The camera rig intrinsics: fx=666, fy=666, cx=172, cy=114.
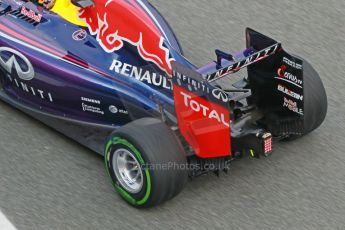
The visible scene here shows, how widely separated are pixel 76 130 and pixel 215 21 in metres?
2.86

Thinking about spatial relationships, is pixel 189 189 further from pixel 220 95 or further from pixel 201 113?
pixel 220 95

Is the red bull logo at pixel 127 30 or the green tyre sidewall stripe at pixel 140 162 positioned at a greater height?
the red bull logo at pixel 127 30

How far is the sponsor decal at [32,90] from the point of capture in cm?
554

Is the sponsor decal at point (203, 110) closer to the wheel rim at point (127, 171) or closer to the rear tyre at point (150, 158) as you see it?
the rear tyre at point (150, 158)

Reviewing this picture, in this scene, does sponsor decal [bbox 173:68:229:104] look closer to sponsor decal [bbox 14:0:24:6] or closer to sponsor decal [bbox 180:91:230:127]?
sponsor decal [bbox 180:91:230:127]

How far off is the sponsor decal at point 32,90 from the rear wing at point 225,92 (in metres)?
1.34

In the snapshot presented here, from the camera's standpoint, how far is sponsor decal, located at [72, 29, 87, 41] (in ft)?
18.2

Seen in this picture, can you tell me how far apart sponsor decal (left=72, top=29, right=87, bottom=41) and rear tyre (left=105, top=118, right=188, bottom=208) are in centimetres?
114

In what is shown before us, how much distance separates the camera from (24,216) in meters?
4.82

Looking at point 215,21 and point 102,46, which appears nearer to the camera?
point 102,46

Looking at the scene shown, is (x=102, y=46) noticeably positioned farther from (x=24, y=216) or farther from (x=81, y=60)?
(x=24, y=216)

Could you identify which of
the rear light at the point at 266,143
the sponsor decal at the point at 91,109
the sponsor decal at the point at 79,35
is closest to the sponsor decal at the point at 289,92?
the rear light at the point at 266,143

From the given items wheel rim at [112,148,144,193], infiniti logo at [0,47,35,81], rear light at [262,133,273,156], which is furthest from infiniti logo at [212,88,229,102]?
infiniti logo at [0,47,35,81]

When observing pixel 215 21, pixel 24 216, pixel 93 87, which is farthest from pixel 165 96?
pixel 215 21
